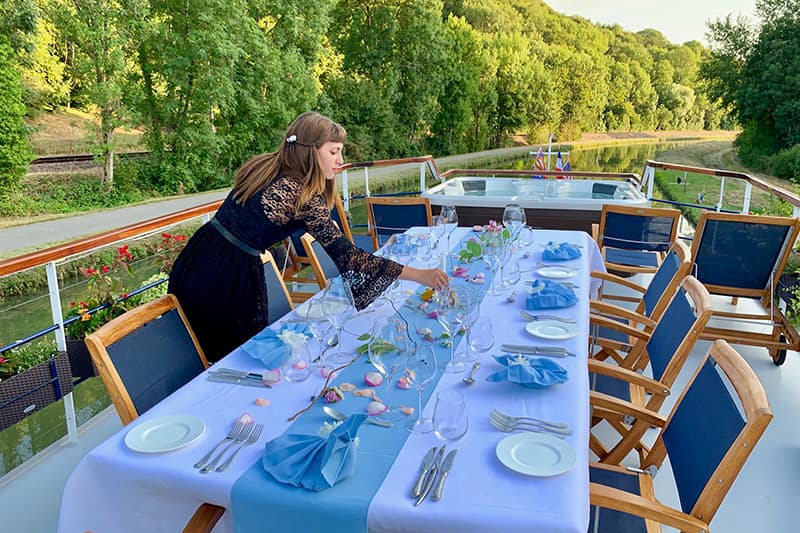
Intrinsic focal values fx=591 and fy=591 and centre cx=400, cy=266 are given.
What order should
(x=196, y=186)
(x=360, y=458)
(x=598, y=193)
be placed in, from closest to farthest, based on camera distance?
(x=360, y=458), (x=598, y=193), (x=196, y=186)

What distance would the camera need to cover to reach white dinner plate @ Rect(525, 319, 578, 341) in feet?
6.39

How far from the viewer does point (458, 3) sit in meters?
35.2

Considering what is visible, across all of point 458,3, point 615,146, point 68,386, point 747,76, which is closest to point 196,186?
point 68,386

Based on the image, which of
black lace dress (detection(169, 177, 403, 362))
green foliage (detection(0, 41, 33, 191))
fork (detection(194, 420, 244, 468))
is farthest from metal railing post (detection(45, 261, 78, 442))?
green foliage (detection(0, 41, 33, 191))

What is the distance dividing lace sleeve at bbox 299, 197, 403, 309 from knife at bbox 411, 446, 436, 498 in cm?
94

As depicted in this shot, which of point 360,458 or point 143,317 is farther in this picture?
point 143,317

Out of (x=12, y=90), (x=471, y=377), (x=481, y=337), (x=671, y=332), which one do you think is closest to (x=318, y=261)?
(x=481, y=337)

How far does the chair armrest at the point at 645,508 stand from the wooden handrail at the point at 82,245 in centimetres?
193

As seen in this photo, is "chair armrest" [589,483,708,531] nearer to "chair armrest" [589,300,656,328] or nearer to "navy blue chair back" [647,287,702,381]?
"navy blue chair back" [647,287,702,381]

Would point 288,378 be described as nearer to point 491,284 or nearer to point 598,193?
point 491,284

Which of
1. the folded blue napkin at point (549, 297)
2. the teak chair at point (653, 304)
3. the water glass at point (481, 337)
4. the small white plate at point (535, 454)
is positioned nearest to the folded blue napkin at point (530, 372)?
the water glass at point (481, 337)

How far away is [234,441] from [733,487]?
6.40ft

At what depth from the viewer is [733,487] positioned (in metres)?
2.27

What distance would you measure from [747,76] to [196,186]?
818 inches
